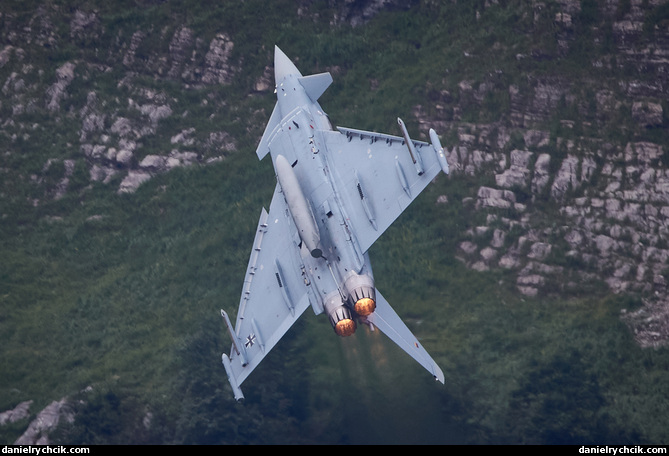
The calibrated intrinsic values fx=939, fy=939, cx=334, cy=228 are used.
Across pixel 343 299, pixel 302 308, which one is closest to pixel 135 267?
pixel 302 308

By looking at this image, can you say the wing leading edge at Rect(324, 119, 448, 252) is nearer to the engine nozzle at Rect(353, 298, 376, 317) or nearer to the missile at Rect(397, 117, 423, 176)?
the missile at Rect(397, 117, 423, 176)

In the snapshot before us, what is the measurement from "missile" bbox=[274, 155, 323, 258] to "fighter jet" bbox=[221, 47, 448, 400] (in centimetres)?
5

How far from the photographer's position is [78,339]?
62688mm

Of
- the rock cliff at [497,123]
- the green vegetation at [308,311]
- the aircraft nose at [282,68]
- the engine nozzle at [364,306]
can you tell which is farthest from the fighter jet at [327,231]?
the rock cliff at [497,123]

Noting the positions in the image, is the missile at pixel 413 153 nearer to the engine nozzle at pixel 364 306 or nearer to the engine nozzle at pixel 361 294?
the engine nozzle at pixel 361 294

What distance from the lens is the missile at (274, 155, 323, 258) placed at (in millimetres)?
50031

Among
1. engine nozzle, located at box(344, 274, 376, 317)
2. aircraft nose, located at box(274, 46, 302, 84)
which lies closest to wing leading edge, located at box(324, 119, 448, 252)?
engine nozzle, located at box(344, 274, 376, 317)

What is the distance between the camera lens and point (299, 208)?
50969 mm

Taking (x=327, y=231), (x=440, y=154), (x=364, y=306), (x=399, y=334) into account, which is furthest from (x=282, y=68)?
(x=399, y=334)

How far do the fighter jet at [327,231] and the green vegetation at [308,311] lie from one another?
18.4 feet

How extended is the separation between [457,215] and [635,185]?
1184 cm

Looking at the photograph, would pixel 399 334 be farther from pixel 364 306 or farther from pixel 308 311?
pixel 308 311

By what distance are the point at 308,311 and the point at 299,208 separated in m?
11.3

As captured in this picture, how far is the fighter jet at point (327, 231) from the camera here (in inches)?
1965
